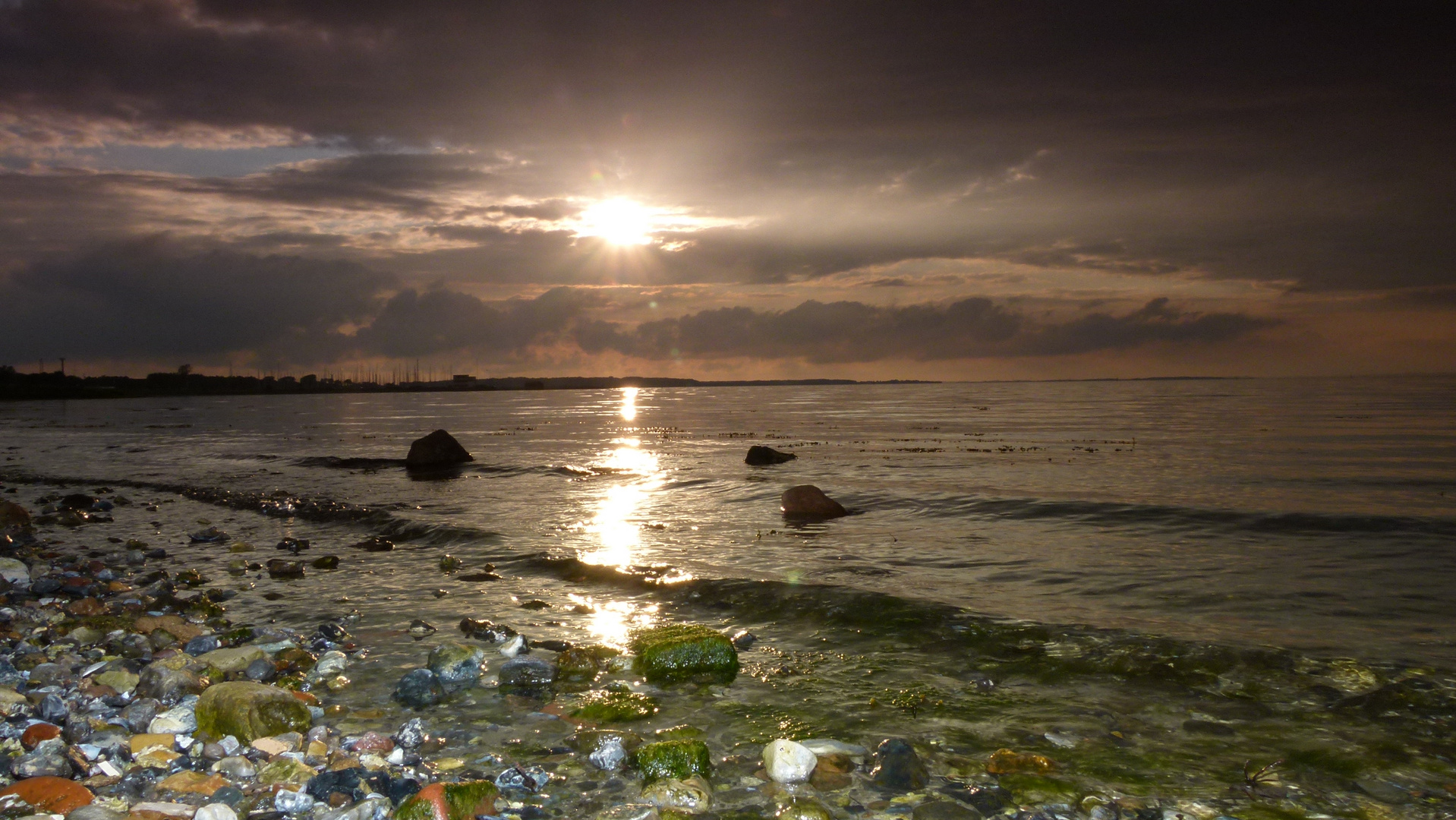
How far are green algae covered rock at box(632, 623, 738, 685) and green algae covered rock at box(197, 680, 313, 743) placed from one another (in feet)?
11.3

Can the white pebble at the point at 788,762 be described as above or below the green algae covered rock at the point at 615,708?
above

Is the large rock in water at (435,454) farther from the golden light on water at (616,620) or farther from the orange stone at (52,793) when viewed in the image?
the orange stone at (52,793)

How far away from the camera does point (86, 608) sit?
38.8 ft

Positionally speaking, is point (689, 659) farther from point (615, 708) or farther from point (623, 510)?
point (623, 510)

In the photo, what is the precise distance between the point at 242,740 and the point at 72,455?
5264 centimetres

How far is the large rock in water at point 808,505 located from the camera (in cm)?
2156

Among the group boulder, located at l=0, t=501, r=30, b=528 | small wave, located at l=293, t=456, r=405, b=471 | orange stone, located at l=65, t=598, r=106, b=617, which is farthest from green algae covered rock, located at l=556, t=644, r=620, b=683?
small wave, located at l=293, t=456, r=405, b=471

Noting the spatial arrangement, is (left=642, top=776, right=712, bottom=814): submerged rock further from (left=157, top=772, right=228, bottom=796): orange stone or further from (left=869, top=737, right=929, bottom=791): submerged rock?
(left=157, top=772, right=228, bottom=796): orange stone

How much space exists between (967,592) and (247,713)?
10247 mm

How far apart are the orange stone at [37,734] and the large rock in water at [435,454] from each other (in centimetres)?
3089

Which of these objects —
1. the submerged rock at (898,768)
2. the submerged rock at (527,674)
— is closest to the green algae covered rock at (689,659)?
the submerged rock at (527,674)

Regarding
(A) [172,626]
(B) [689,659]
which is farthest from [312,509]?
(B) [689,659]

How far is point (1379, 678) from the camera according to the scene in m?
8.96

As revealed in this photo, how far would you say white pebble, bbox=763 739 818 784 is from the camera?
6.29 meters
